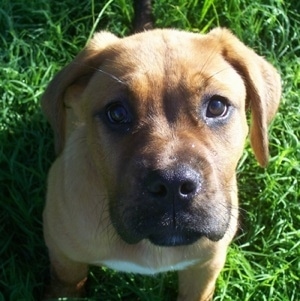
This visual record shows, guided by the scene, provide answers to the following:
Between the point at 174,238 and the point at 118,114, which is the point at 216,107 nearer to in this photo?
the point at 118,114

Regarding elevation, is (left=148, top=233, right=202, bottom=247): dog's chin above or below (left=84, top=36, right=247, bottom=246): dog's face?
below

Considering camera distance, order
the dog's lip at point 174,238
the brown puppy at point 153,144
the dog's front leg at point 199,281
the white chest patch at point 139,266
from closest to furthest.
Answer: the brown puppy at point 153,144 < the dog's lip at point 174,238 < the white chest patch at point 139,266 < the dog's front leg at point 199,281

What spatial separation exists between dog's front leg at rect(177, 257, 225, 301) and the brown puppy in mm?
31

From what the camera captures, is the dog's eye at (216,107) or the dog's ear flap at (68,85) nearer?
the dog's eye at (216,107)

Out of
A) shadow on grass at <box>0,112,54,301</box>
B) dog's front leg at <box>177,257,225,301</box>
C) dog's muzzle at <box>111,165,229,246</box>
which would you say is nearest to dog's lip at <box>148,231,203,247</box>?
dog's muzzle at <box>111,165,229,246</box>

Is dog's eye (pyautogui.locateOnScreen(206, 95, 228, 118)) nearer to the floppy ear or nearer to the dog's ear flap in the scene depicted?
the floppy ear

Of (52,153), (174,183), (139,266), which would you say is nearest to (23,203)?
(52,153)

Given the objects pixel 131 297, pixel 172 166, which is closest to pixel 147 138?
pixel 172 166

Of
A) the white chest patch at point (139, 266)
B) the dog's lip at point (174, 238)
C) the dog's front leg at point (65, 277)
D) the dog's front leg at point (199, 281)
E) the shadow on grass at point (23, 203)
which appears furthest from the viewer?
the shadow on grass at point (23, 203)

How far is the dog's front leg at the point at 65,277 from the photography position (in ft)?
13.4

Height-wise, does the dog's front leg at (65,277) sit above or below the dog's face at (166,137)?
below

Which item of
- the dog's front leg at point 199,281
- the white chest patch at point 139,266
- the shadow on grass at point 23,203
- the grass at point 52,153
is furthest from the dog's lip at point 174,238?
the shadow on grass at point 23,203

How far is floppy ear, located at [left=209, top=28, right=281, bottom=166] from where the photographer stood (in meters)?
3.53

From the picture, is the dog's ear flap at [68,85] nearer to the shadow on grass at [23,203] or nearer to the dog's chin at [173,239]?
the dog's chin at [173,239]
